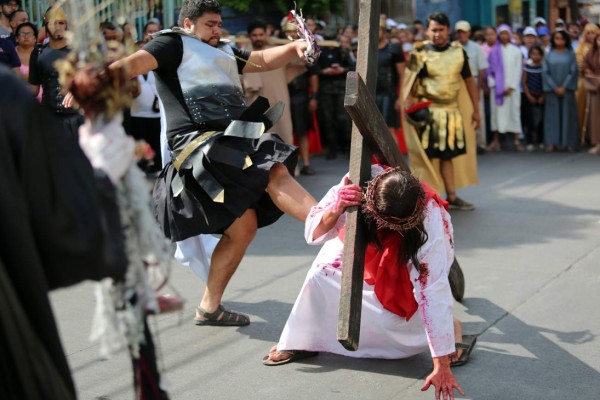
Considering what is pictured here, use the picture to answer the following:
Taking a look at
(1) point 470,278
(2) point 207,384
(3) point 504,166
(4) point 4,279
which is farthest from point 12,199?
(3) point 504,166

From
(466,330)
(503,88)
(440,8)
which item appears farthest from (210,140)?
(440,8)

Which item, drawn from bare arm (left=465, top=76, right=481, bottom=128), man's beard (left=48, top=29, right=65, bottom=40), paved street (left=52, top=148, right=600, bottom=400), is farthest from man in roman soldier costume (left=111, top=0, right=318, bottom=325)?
bare arm (left=465, top=76, right=481, bottom=128)

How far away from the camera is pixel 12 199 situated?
6.04 feet

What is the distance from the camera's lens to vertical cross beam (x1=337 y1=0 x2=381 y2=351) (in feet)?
11.8

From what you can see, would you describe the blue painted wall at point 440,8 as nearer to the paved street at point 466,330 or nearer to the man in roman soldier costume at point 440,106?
the man in roman soldier costume at point 440,106

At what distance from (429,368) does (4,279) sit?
2626 mm

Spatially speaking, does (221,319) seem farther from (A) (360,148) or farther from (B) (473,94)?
(B) (473,94)

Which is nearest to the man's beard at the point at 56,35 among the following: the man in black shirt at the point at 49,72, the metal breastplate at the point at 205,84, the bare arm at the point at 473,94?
the man in black shirt at the point at 49,72

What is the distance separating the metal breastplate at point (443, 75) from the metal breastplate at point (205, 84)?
3612mm

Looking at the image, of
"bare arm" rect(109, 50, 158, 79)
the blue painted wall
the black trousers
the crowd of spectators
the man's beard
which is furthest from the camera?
the blue painted wall

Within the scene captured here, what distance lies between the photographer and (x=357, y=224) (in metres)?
3.71

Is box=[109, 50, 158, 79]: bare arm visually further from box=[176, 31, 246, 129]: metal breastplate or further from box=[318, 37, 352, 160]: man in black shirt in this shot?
box=[318, 37, 352, 160]: man in black shirt

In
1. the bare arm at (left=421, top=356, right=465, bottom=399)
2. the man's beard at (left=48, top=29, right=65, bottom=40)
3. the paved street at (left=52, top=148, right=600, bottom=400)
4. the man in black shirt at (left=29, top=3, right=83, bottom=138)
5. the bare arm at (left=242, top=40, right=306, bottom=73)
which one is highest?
the man's beard at (left=48, top=29, right=65, bottom=40)

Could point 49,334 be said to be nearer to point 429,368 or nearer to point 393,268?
point 393,268
